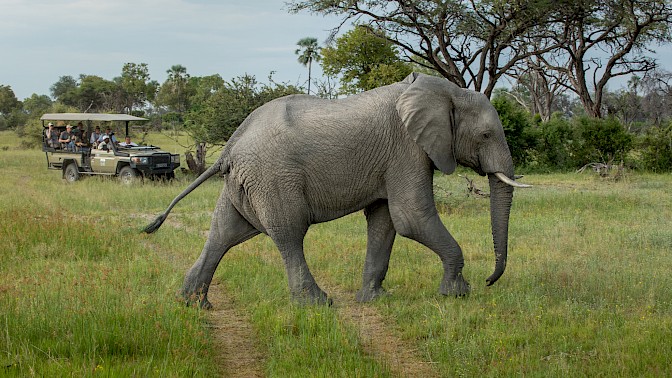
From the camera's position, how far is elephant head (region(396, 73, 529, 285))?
23.4 ft

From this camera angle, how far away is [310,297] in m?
7.23

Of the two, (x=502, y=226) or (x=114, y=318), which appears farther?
(x=502, y=226)

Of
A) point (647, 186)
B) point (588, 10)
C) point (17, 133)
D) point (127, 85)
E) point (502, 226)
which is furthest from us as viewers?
point (127, 85)

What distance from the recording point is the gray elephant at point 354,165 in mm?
7129

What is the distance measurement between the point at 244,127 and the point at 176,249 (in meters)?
3.61

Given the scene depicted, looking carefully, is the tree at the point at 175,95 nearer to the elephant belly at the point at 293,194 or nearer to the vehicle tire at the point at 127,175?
the vehicle tire at the point at 127,175

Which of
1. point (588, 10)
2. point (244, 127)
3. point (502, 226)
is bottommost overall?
point (502, 226)

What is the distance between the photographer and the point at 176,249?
10.5 meters

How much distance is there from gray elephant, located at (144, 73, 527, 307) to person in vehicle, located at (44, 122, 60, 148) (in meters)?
16.5

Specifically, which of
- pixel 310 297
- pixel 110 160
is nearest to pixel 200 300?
pixel 310 297

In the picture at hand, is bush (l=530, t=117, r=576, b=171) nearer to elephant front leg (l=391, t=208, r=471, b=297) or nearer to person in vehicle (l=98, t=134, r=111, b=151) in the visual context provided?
person in vehicle (l=98, t=134, r=111, b=151)

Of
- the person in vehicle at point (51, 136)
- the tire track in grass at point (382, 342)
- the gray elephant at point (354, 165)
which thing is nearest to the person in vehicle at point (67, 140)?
the person in vehicle at point (51, 136)

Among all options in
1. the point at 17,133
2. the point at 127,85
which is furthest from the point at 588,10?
the point at 127,85

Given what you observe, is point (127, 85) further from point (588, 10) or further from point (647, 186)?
point (647, 186)
